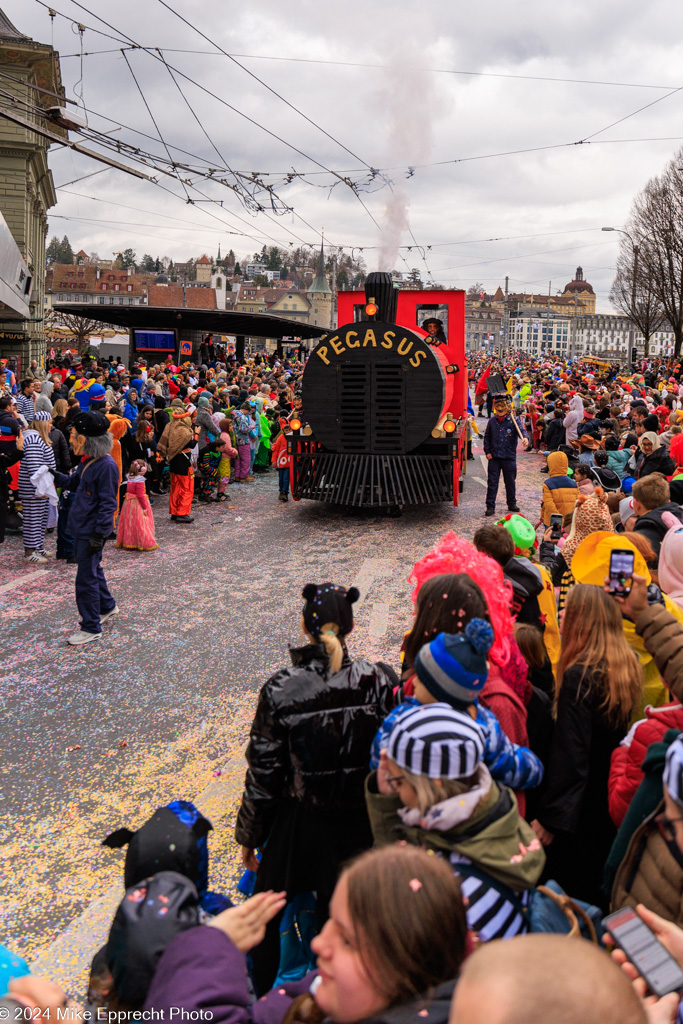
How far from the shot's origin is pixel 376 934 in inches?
52.7

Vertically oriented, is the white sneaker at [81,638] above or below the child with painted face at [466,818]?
below

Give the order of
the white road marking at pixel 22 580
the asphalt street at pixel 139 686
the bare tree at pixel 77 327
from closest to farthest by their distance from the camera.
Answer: the asphalt street at pixel 139 686 → the white road marking at pixel 22 580 → the bare tree at pixel 77 327

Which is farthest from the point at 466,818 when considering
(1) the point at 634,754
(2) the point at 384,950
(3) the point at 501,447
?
(3) the point at 501,447

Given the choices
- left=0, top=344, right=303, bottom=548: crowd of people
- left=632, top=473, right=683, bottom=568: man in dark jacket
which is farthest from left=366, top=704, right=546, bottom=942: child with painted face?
left=0, top=344, right=303, bottom=548: crowd of people

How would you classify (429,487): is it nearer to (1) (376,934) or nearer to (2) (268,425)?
(2) (268,425)

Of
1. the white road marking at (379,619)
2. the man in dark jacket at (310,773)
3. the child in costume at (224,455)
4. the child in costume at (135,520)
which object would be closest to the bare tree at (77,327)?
the child in costume at (224,455)

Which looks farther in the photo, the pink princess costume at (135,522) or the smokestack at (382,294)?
the smokestack at (382,294)

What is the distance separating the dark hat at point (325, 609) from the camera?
264cm

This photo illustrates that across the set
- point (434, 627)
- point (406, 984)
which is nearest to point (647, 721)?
point (434, 627)

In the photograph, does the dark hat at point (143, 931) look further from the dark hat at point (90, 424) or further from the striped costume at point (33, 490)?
the striped costume at point (33, 490)

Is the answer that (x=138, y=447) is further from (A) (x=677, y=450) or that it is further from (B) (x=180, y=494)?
(A) (x=677, y=450)

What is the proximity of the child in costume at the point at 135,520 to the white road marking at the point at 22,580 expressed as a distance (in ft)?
3.56

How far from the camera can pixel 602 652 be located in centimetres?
268

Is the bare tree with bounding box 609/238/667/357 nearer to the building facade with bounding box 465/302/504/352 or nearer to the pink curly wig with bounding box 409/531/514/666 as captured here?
the pink curly wig with bounding box 409/531/514/666
